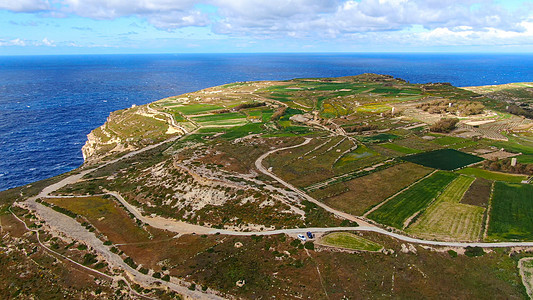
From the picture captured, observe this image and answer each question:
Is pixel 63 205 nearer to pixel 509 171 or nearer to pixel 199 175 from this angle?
pixel 199 175

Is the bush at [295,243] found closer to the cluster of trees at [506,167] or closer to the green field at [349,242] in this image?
the green field at [349,242]

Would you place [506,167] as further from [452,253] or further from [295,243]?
[295,243]

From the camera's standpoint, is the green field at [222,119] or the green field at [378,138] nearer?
the green field at [378,138]

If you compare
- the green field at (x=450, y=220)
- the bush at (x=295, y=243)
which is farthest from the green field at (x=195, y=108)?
the green field at (x=450, y=220)

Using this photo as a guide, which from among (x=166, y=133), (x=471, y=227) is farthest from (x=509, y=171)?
(x=166, y=133)

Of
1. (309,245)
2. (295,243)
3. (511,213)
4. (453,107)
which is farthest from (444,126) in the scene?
(295,243)

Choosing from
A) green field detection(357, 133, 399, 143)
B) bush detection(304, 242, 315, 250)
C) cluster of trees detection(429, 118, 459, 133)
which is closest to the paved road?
bush detection(304, 242, 315, 250)

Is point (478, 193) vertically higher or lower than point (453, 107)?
lower
